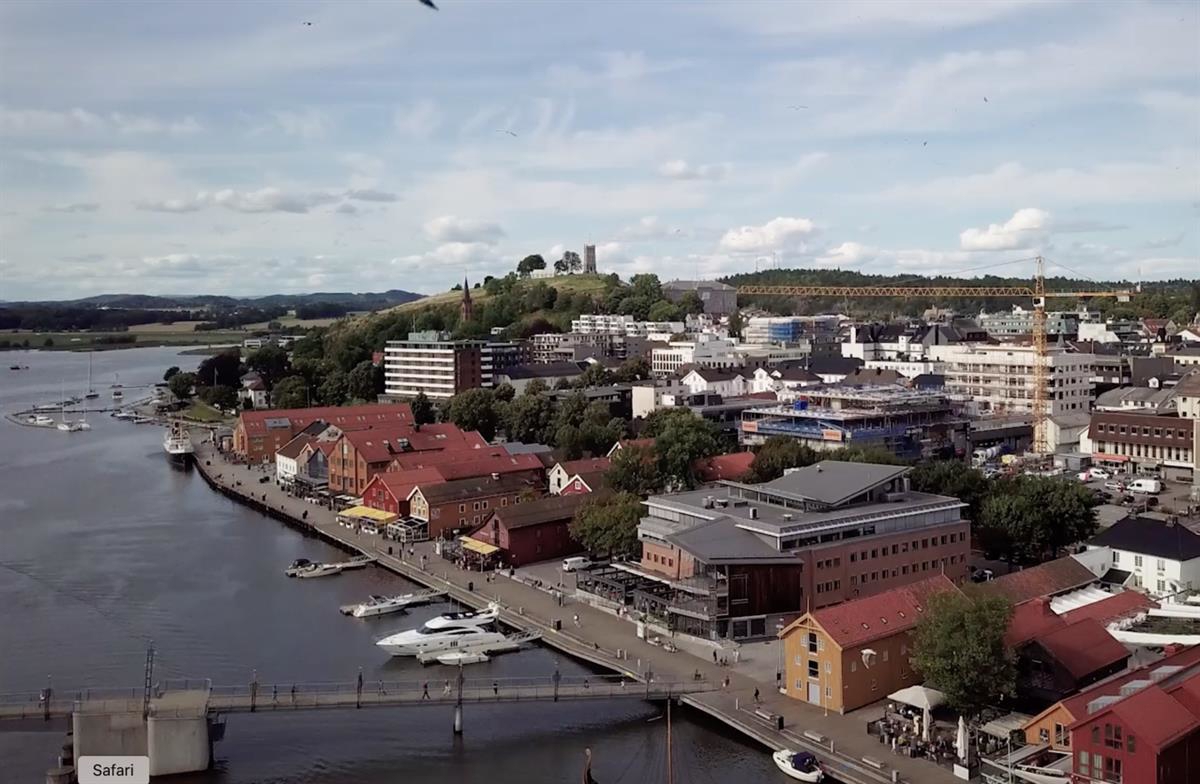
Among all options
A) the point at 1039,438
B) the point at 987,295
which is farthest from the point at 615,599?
the point at 987,295

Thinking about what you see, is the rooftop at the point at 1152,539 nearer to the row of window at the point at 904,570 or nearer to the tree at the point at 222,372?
the row of window at the point at 904,570

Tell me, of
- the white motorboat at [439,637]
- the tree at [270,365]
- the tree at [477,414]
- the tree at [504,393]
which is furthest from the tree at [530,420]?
the tree at [270,365]

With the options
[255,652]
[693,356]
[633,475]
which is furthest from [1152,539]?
[693,356]

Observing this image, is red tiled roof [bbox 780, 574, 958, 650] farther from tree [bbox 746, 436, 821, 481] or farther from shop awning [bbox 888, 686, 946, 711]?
tree [bbox 746, 436, 821, 481]

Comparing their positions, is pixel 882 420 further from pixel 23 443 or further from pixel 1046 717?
pixel 23 443

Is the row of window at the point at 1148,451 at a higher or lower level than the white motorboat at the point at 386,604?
higher

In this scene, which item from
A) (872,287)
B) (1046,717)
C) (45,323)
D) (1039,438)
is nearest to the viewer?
(1046,717)

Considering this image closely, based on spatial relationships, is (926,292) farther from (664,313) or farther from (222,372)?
(222,372)
